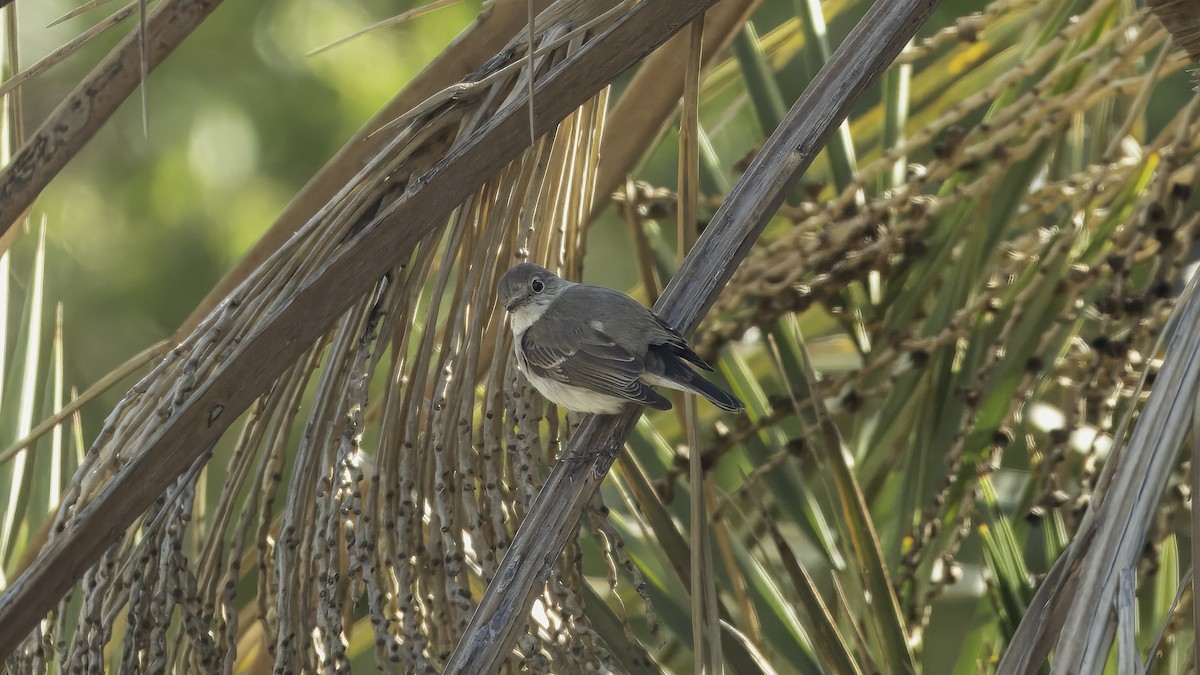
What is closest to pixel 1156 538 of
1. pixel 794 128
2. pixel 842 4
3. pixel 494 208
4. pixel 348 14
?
pixel 794 128

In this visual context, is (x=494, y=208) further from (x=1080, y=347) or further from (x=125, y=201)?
(x=125, y=201)

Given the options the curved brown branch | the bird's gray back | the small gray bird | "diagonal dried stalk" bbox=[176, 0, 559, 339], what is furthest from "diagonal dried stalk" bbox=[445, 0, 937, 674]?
the curved brown branch

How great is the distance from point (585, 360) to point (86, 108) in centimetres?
81

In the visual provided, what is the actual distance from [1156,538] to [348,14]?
10.8ft

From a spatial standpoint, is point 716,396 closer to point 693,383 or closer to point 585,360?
point 693,383

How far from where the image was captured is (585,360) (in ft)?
5.82

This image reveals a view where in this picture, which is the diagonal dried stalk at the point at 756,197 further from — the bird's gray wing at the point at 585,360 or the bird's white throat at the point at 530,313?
the bird's white throat at the point at 530,313

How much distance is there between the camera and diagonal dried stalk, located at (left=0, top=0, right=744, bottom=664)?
1.05m

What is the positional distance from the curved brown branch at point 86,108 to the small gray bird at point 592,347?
49 cm

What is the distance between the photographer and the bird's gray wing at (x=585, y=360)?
164cm

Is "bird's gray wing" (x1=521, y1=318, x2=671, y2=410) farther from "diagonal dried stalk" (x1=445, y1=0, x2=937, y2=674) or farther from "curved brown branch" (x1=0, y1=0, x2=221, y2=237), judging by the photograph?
"curved brown branch" (x1=0, y1=0, x2=221, y2=237)

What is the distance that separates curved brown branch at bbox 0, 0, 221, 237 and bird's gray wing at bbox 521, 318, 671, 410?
73cm

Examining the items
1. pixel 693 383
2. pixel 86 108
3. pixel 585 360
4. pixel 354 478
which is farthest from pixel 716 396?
pixel 86 108

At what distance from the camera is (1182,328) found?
93 centimetres
